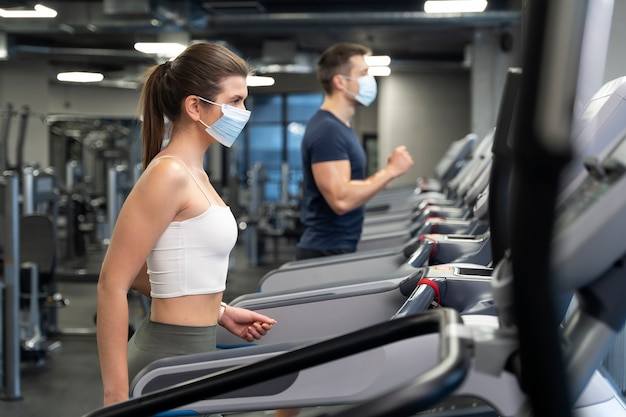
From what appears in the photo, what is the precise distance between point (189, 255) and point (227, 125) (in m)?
0.34

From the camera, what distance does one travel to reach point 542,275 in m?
0.73

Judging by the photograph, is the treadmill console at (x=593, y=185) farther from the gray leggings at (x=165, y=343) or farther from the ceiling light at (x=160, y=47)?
the ceiling light at (x=160, y=47)

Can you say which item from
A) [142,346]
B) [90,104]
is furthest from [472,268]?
[90,104]

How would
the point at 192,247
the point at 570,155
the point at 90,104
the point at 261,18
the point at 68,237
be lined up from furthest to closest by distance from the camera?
1. the point at 90,104
2. the point at 261,18
3. the point at 68,237
4. the point at 192,247
5. the point at 570,155

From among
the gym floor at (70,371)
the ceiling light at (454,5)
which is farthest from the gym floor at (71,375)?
the ceiling light at (454,5)

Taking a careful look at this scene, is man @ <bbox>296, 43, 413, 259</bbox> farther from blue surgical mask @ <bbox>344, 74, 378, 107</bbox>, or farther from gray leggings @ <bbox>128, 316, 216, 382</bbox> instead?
gray leggings @ <bbox>128, 316, 216, 382</bbox>


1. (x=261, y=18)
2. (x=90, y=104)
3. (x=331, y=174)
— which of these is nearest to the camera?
(x=331, y=174)

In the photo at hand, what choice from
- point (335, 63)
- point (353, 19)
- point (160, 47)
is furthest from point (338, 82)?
point (160, 47)

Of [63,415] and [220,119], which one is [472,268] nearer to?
[220,119]

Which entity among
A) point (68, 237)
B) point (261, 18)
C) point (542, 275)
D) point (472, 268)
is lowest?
point (68, 237)

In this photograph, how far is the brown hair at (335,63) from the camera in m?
3.43

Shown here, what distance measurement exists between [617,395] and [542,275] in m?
0.81

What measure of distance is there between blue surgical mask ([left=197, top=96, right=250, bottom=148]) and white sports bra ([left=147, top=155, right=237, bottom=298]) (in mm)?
154

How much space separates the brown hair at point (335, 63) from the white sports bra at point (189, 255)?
1683mm
